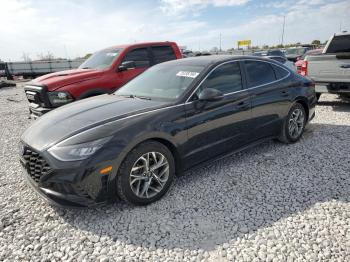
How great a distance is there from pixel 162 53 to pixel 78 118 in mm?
4606

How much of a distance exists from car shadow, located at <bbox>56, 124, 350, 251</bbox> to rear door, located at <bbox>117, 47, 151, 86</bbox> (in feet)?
11.1

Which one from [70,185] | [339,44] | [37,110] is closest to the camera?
[70,185]

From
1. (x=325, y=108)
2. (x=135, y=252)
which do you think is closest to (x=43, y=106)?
(x=135, y=252)

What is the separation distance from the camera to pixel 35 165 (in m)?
2.82

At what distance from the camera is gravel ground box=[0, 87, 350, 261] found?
7.89ft

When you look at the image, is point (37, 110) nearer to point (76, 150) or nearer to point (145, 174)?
point (76, 150)

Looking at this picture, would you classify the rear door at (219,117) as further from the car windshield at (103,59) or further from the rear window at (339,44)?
the rear window at (339,44)

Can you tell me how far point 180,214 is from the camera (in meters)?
2.93

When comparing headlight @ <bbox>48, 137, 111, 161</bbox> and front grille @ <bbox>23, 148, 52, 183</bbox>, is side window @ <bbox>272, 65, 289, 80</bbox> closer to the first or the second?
headlight @ <bbox>48, 137, 111, 161</bbox>

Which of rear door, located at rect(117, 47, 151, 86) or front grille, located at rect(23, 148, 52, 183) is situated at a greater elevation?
rear door, located at rect(117, 47, 151, 86)

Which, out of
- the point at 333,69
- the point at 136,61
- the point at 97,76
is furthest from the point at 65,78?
the point at 333,69

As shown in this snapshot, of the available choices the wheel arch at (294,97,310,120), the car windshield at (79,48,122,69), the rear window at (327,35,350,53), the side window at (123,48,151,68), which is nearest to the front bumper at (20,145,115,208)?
the wheel arch at (294,97,310,120)

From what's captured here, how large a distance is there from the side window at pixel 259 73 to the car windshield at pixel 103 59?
3.52m

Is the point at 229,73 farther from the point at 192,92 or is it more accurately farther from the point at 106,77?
the point at 106,77
